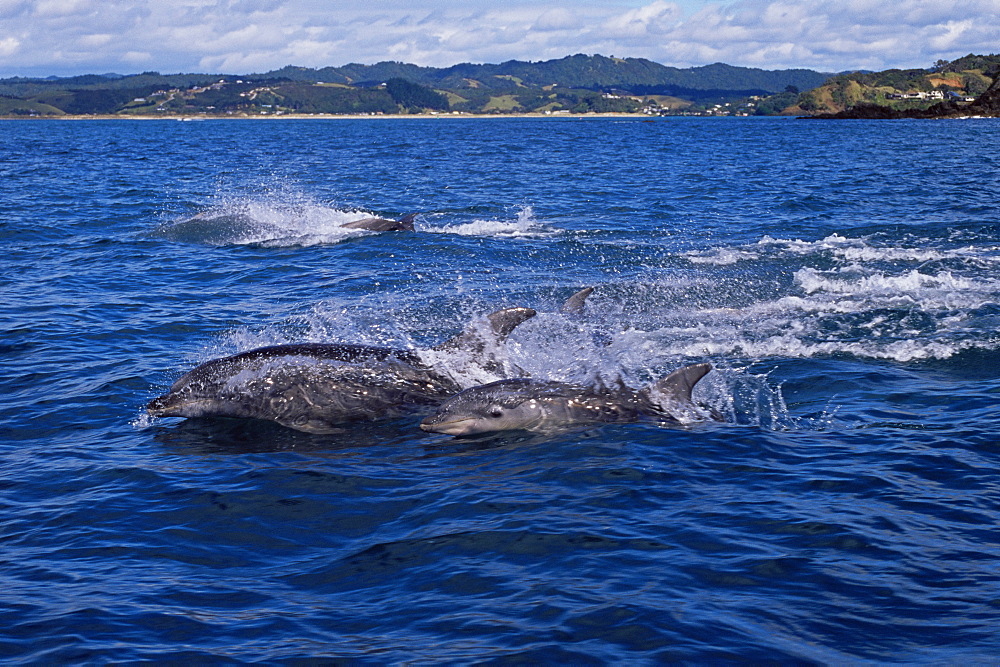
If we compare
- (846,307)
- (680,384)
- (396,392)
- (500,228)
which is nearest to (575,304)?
(680,384)

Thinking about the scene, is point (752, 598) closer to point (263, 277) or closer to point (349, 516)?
point (349, 516)

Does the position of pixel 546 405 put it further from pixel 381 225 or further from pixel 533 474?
pixel 381 225

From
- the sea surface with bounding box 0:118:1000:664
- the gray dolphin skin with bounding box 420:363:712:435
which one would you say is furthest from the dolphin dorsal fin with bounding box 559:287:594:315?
the gray dolphin skin with bounding box 420:363:712:435

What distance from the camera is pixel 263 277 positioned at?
2064cm

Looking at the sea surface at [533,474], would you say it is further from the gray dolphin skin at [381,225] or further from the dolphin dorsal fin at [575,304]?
the gray dolphin skin at [381,225]

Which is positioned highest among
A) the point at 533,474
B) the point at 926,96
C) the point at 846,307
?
the point at 926,96

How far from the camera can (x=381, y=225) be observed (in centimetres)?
2642

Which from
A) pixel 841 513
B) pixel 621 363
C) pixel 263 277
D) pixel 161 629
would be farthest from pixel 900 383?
pixel 263 277

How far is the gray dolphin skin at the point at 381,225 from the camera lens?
86.2ft

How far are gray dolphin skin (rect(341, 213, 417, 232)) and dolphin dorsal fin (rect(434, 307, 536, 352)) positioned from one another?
14.4m

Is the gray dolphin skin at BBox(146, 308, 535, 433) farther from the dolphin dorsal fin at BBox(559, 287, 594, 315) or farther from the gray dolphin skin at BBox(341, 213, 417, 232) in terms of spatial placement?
the gray dolphin skin at BBox(341, 213, 417, 232)

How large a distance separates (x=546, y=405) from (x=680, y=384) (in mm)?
1607

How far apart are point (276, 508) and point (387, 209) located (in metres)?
24.4

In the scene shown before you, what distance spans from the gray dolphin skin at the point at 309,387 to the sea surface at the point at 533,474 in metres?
0.26
